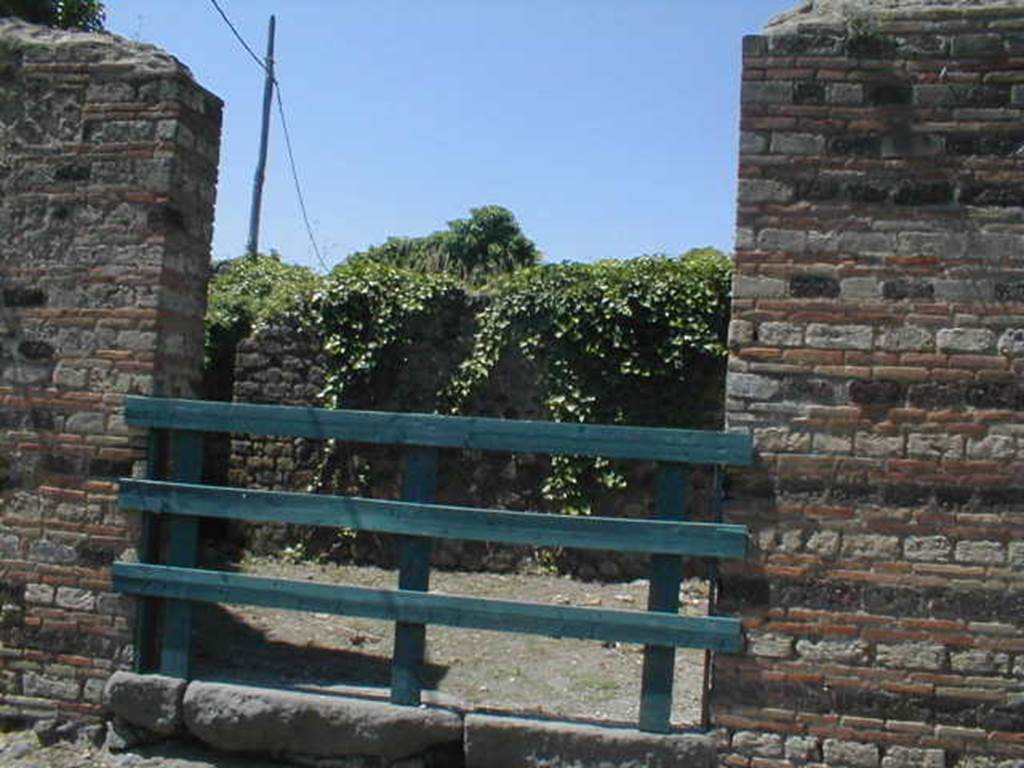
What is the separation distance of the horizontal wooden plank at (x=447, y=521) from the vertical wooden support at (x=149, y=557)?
0.36 feet

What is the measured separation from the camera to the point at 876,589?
447 cm

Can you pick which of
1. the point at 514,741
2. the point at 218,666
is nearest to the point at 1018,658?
the point at 514,741

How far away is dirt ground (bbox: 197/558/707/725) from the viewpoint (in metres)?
5.48

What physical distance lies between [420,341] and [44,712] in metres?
4.86

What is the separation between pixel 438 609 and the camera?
4699mm

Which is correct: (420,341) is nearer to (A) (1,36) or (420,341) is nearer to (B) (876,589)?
(A) (1,36)

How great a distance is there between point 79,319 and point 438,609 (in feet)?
7.68

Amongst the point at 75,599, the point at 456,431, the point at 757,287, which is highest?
the point at 757,287

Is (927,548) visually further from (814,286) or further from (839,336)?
(814,286)

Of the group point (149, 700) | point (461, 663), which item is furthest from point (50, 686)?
point (461, 663)

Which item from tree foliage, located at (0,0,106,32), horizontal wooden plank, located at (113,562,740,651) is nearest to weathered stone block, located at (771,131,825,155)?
horizontal wooden plank, located at (113,562,740,651)

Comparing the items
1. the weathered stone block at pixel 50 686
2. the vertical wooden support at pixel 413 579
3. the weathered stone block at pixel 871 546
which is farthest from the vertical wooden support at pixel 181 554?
the weathered stone block at pixel 871 546

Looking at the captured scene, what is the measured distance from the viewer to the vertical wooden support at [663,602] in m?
4.55

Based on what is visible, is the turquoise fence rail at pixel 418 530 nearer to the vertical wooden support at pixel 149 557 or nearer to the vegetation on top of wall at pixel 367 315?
the vertical wooden support at pixel 149 557
